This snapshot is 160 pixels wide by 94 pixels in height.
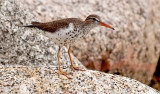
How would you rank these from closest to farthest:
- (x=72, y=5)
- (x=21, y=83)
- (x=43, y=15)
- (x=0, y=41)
Result: (x=21, y=83) → (x=0, y=41) → (x=43, y=15) → (x=72, y=5)

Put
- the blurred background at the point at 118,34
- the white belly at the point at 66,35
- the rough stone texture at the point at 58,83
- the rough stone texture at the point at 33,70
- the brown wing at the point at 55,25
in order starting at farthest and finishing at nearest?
the blurred background at the point at 118,34, the brown wing at the point at 55,25, the white belly at the point at 66,35, the rough stone texture at the point at 33,70, the rough stone texture at the point at 58,83

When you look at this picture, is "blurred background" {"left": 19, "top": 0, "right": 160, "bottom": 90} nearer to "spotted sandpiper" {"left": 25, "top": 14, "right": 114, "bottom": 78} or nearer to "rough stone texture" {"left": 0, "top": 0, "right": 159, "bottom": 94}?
"rough stone texture" {"left": 0, "top": 0, "right": 159, "bottom": 94}

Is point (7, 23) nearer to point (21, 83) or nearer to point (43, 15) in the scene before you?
point (43, 15)

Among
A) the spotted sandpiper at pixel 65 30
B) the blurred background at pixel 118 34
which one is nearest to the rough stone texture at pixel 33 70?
the spotted sandpiper at pixel 65 30

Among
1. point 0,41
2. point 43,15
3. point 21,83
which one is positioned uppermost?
point 43,15

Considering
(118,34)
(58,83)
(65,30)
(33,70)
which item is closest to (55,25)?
(65,30)

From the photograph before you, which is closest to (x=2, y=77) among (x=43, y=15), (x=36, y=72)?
(x=36, y=72)

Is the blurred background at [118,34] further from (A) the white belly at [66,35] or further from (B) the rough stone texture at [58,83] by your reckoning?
(B) the rough stone texture at [58,83]
